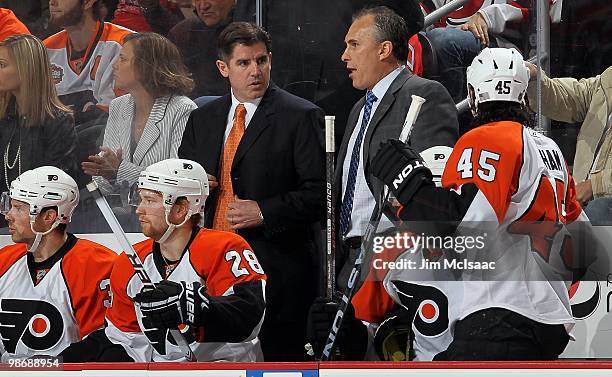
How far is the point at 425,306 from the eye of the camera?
369cm

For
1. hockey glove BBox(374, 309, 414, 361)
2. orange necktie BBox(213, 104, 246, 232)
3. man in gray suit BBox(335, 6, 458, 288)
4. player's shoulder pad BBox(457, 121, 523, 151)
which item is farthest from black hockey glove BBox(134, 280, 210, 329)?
player's shoulder pad BBox(457, 121, 523, 151)

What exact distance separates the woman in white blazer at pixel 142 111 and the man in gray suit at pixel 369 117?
0.54 m

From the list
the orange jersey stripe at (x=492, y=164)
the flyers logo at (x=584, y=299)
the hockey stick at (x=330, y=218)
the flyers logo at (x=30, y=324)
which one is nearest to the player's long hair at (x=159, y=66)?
the hockey stick at (x=330, y=218)

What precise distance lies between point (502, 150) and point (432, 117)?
0.89 feet

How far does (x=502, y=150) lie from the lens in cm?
357

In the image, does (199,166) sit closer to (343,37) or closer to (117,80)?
(117,80)

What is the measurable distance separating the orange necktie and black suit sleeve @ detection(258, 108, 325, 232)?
12 cm

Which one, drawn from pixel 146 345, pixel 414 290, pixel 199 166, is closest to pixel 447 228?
pixel 414 290

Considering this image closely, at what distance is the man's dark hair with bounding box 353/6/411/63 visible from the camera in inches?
147

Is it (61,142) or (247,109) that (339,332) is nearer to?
(247,109)

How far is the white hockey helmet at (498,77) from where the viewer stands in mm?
3631

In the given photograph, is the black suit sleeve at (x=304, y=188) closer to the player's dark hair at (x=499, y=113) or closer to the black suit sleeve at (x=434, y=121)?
the black suit sleeve at (x=434, y=121)

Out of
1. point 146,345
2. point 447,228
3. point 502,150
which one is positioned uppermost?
point 502,150

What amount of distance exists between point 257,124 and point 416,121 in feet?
1.70
